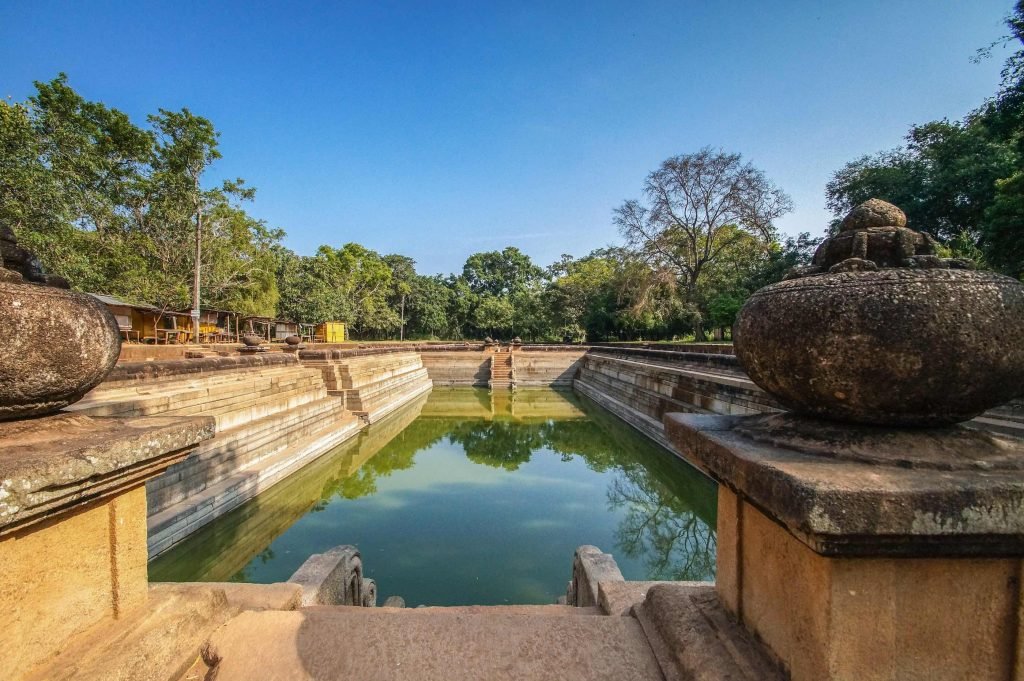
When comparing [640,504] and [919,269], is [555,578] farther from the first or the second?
[919,269]

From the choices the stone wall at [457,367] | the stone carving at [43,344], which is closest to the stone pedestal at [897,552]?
the stone carving at [43,344]

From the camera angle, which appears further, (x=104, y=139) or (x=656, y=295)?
(x=656, y=295)

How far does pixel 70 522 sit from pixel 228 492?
16.7 feet

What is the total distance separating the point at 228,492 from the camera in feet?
18.2

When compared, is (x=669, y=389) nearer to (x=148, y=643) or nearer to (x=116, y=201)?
(x=148, y=643)

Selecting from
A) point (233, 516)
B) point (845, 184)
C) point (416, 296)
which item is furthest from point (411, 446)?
point (416, 296)

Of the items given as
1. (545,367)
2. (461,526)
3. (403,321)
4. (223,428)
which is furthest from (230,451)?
(403,321)

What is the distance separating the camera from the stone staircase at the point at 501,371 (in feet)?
66.4

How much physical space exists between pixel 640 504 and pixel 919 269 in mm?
5959

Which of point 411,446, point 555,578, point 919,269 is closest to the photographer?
point 919,269

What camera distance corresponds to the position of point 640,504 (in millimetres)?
6480

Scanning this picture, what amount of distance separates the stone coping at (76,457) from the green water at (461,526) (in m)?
3.31

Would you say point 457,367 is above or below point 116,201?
below

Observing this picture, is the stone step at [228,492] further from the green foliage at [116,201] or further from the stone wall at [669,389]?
the green foliage at [116,201]
